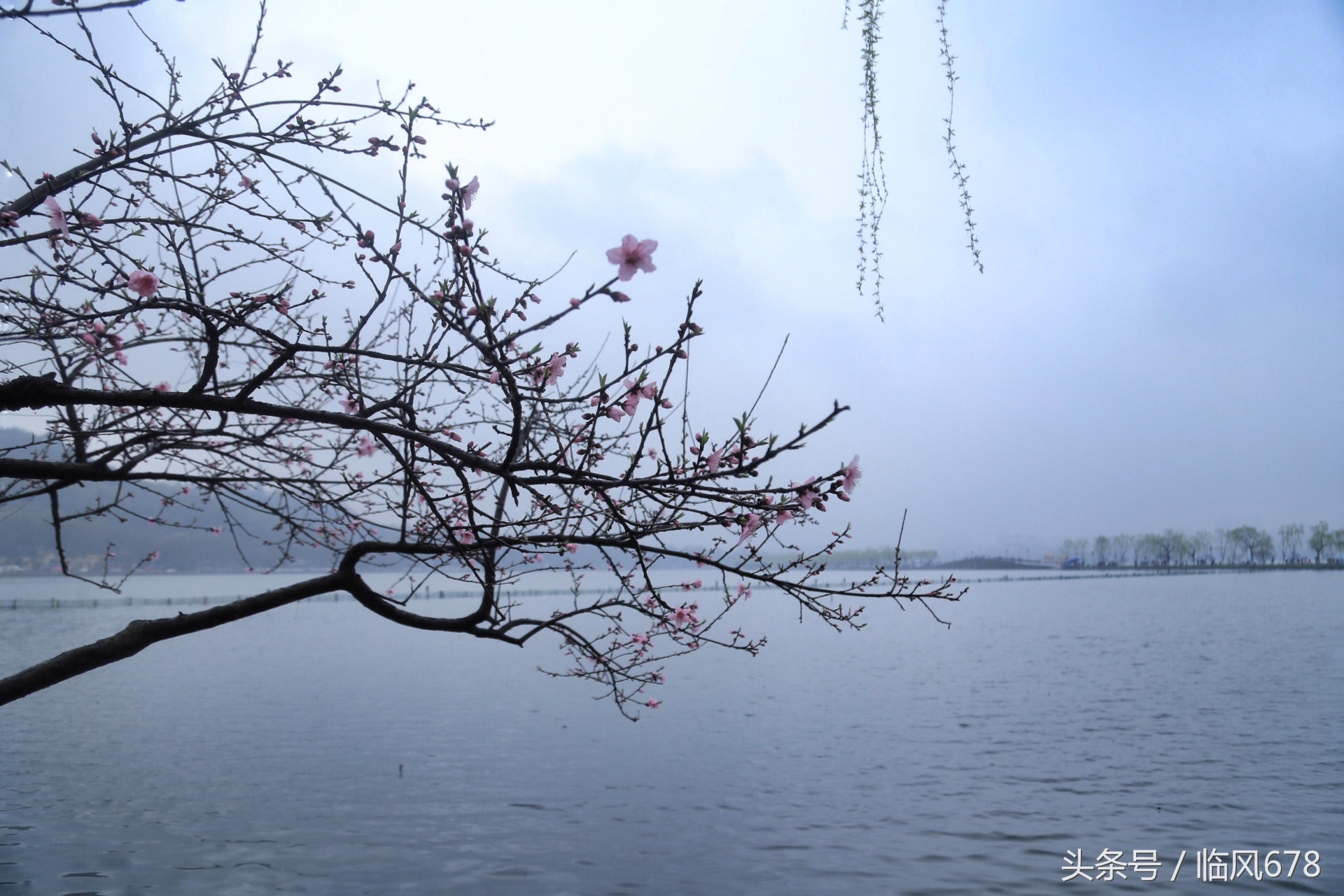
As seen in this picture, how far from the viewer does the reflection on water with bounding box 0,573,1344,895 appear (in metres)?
9.97

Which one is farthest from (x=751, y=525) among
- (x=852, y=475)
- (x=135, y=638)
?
(x=135, y=638)

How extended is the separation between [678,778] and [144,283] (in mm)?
12350

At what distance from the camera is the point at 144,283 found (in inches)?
170

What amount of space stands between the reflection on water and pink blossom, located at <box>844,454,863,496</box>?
7.52m

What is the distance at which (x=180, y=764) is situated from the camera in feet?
50.3

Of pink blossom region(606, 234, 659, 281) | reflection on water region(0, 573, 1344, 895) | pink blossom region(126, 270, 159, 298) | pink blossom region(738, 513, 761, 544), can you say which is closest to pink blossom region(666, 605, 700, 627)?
pink blossom region(738, 513, 761, 544)

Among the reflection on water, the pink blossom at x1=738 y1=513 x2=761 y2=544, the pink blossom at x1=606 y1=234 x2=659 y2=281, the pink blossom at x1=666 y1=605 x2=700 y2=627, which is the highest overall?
the pink blossom at x1=606 y1=234 x2=659 y2=281

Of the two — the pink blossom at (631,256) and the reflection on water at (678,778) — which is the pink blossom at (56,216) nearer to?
the pink blossom at (631,256)

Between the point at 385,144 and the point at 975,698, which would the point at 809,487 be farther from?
the point at 975,698

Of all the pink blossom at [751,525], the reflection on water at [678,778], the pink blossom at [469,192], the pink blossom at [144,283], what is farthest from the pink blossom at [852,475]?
the reflection on water at [678,778]

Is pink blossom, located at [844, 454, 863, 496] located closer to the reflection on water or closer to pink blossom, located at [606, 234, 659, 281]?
pink blossom, located at [606, 234, 659, 281]

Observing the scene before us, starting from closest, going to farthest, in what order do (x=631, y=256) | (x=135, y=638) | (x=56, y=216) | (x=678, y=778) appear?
(x=631, y=256)
(x=56, y=216)
(x=135, y=638)
(x=678, y=778)

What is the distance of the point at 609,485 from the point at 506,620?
92.2 inches

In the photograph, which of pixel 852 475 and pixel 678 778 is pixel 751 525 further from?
pixel 678 778
